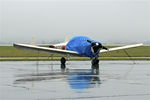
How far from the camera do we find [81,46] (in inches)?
1299

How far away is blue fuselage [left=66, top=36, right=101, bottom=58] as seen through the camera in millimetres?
32156

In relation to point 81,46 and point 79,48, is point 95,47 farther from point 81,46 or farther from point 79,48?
point 79,48

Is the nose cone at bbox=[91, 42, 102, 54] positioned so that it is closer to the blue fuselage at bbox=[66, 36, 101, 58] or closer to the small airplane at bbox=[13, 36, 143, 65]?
the small airplane at bbox=[13, 36, 143, 65]

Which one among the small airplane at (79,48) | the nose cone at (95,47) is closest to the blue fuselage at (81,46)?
the small airplane at (79,48)

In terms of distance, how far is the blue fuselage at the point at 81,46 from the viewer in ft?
105

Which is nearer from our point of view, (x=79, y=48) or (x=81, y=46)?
(x=81, y=46)

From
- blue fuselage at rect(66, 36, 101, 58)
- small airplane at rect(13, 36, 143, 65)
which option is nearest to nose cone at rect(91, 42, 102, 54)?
small airplane at rect(13, 36, 143, 65)

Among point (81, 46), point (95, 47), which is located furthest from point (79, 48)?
point (95, 47)

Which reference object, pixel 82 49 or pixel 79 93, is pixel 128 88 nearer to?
pixel 79 93

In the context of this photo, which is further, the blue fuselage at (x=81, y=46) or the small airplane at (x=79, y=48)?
the blue fuselage at (x=81, y=46)

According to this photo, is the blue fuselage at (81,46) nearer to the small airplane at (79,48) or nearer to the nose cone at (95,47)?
the small airplane at (79,48)

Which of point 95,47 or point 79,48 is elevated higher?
point 95,47

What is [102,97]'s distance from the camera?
39.6 feet

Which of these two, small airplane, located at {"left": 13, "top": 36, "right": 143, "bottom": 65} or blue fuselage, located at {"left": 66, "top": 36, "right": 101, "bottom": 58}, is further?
blue fuselage, located at {"left": 66, "top": 36, "right": 101, "bottom": 58}
